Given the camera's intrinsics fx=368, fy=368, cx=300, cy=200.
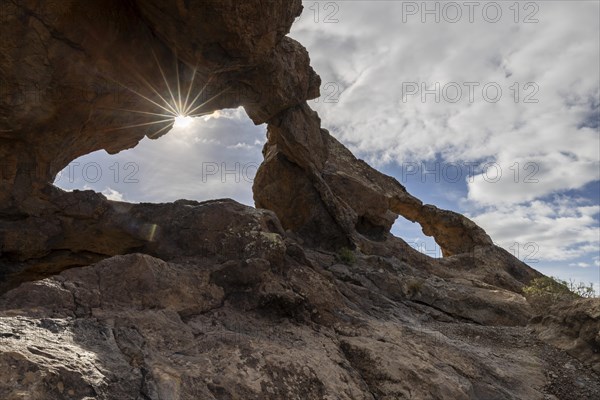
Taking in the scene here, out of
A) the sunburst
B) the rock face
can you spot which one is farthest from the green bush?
the sunburst

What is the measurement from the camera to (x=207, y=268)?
9164mm

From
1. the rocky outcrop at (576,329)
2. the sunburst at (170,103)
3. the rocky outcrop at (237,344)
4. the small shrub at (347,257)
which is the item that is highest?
the sunburst at (170,103)

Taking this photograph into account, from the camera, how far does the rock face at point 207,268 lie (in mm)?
5398

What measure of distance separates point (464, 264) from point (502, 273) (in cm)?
250

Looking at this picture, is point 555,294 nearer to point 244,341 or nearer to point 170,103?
point 244,341

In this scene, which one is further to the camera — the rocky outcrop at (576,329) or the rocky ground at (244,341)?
the rocky outcrop at (576,329)

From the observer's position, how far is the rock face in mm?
5398

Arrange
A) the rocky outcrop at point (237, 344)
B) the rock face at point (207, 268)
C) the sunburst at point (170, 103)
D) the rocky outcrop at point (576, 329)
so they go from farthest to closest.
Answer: the sunburst at point (170, 103), the rocky outcrop at point (576, 329), the rock face at point (207, 268), the rocky outcrop at point (237, 344)

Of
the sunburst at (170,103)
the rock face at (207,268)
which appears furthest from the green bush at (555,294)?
the sunburst at (170,103)

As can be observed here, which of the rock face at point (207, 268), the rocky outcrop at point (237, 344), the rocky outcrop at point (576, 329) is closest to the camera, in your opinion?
the rocky outcrop at point (237, 344)

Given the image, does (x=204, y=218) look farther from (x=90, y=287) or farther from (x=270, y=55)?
(x=270, y=55)

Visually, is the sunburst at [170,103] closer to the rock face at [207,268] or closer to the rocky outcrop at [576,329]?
the rock face at [207,268]

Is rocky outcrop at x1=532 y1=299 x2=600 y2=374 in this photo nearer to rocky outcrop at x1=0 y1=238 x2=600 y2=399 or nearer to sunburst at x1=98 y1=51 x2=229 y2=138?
rocky outcrop at x1=0 y1=238 x2=600 y2=399

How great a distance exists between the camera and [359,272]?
15.9 metres
